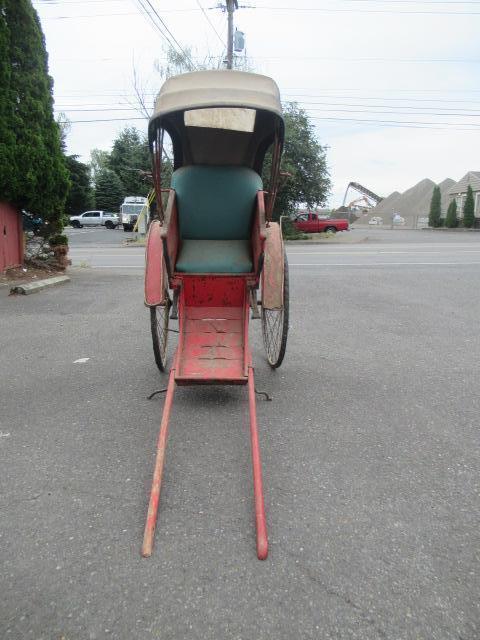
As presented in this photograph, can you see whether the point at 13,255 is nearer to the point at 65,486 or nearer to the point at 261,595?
the point at 65,486

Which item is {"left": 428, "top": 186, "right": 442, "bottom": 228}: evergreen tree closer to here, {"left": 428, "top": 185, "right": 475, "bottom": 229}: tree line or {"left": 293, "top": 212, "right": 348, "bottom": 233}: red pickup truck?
{"left": 428, "top": 185, "right": 475, "bottom": 229}: tree line

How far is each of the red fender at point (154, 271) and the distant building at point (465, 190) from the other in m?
50.0

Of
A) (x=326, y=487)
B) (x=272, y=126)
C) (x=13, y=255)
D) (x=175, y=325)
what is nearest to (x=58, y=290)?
(x=13, y=255)

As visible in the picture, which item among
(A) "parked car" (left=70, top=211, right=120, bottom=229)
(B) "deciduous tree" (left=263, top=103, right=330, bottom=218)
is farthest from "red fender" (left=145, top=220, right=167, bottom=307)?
(A) "parked car" (left=70, top=211, right=120, bottom=229)

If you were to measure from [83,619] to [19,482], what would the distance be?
1223 mm

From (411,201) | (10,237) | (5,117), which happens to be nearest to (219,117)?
(5,117)

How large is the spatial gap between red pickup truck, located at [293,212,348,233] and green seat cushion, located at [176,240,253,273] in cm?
3126

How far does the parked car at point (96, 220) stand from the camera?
1971 inches

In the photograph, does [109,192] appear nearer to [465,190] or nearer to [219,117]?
[465,190]

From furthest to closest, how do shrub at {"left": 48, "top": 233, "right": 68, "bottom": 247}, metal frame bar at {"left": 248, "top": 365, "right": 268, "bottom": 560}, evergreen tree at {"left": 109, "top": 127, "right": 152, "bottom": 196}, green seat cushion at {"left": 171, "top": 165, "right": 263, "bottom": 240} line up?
evergreen tree at {"left": 109, "top": 127, "right": 152, "bottom": 196} < shrub at {"left": 48, "top": 233, "right": 68, "bottom": 247} < green seat cushion at {"left": 171, "top": 165, "right": 263, "bottom": 240} < metal frame bar at {"left": 248, "top": 365, "right": 268, "bottom": 560}

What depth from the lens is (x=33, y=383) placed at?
15.5ft

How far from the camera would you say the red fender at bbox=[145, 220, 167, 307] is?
4.07m

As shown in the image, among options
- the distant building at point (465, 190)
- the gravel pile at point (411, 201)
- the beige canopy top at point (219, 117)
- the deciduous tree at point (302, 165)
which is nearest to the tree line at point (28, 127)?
the beige canopy top at point (219, 117)

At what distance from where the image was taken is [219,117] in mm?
4914
